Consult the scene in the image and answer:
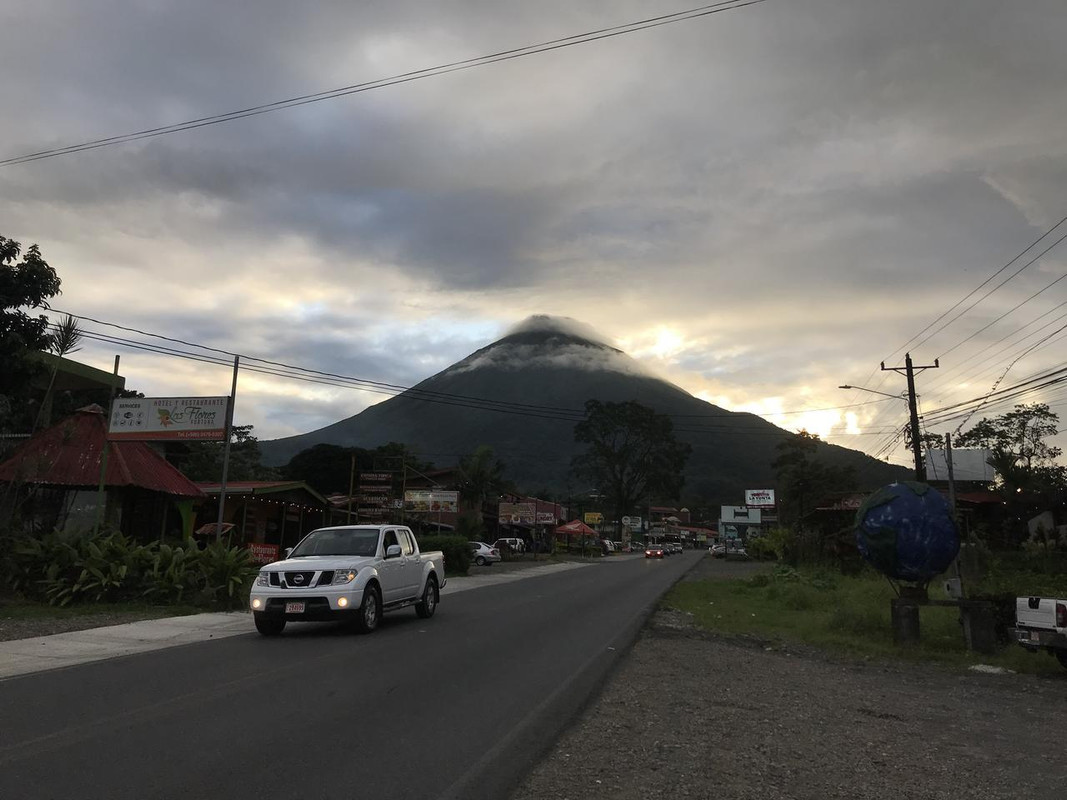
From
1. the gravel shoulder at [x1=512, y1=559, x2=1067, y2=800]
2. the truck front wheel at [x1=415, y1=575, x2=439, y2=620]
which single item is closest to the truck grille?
the truck front wheel at [x1=415, y1=575, x2=439, y2=620]

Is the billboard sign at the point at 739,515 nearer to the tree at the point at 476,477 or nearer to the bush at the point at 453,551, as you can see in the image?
the tree at the point at 476,477

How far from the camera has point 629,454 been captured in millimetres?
96312

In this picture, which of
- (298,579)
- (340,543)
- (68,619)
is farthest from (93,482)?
(298,579)

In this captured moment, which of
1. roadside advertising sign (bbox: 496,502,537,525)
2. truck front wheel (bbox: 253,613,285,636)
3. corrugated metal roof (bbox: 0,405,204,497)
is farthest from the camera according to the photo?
roadside advertising sign (bbox: 496,502,537,525)

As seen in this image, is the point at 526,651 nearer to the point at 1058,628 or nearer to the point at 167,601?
the point at 1058,628

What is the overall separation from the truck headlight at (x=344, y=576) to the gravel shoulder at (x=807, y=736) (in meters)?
4.43

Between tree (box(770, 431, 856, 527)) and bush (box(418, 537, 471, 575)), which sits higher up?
tree (box(770, 431, 856, 527))

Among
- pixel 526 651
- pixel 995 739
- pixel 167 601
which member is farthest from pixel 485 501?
pixel 995 739

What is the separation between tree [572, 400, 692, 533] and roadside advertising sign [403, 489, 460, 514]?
5191 centimetres

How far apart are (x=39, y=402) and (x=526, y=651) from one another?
2351cm

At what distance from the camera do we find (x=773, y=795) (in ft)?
17.0

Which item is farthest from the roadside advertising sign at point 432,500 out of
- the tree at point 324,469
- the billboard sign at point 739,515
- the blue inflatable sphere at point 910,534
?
the billboard sign at point 739,515

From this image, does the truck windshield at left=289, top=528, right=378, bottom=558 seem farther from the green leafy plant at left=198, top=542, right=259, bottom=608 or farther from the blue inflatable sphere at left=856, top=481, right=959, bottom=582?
the blue inflatable sphere at left=856, top=481, right=959, bottom=582

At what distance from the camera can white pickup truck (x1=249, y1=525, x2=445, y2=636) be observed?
39.4 ft
